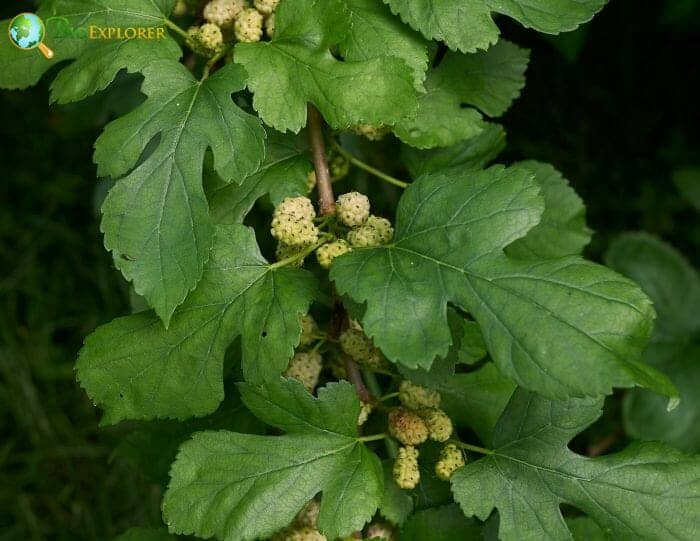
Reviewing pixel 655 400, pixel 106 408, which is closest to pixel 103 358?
pixel 106 408

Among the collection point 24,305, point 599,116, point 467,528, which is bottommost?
point 24,305

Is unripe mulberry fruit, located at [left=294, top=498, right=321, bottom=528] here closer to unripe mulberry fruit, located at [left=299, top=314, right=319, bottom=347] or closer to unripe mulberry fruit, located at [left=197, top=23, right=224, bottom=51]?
unripe mulberry fruit, located at [left=299, top=314, right=319, bottom=347]

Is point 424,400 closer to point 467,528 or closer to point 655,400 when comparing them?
point 467,528

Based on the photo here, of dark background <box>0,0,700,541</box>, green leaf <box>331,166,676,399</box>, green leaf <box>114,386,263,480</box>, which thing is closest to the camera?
green leaf <box>331,166,676,399</box>

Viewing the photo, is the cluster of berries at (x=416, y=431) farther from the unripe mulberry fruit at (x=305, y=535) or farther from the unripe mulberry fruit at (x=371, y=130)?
the unripe mulberry fruit at (x=371, y=130)

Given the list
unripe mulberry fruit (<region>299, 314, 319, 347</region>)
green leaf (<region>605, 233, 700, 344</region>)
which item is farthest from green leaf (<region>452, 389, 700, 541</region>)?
green leaf (<region>605, 233, 700, 344</region>)
